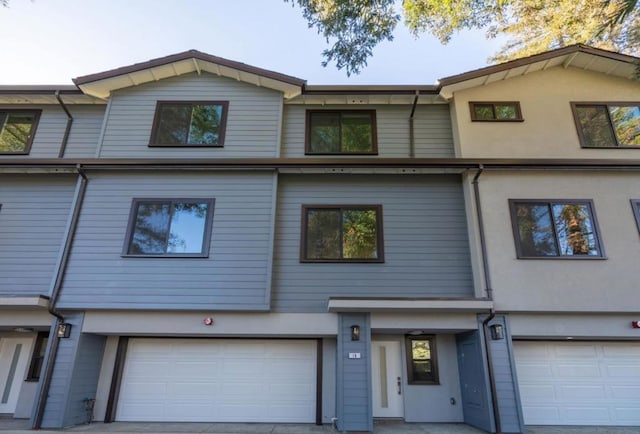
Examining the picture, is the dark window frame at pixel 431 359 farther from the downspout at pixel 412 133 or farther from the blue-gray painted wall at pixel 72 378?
the blue-gray painted wall at pixel 72 378

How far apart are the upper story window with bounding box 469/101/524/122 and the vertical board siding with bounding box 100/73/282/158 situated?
4.64 meters

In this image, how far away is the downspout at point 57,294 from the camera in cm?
622

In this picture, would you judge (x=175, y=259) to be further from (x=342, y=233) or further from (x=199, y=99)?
(x=199, y=99)

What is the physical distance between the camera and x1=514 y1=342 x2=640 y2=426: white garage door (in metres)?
6.97

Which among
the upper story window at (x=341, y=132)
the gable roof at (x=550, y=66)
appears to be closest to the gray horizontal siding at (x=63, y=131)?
the upper story window at (x=341, y=132)

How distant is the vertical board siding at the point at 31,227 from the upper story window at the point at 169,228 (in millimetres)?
1587

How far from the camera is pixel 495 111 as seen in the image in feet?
26.7

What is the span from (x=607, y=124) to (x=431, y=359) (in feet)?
22.0

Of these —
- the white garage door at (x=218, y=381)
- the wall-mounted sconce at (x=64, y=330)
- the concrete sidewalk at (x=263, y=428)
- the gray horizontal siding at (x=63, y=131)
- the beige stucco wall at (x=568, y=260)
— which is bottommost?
the concrete sidewalk at (x=263, y=428)

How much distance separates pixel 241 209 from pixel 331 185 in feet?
6.77

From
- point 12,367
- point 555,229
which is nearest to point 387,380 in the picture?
point 555,229

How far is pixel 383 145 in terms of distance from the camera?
8.21 meters

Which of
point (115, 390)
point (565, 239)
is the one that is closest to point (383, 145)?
point (565, 239)

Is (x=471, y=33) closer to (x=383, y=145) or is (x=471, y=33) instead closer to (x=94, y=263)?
(x=383, y=145)
